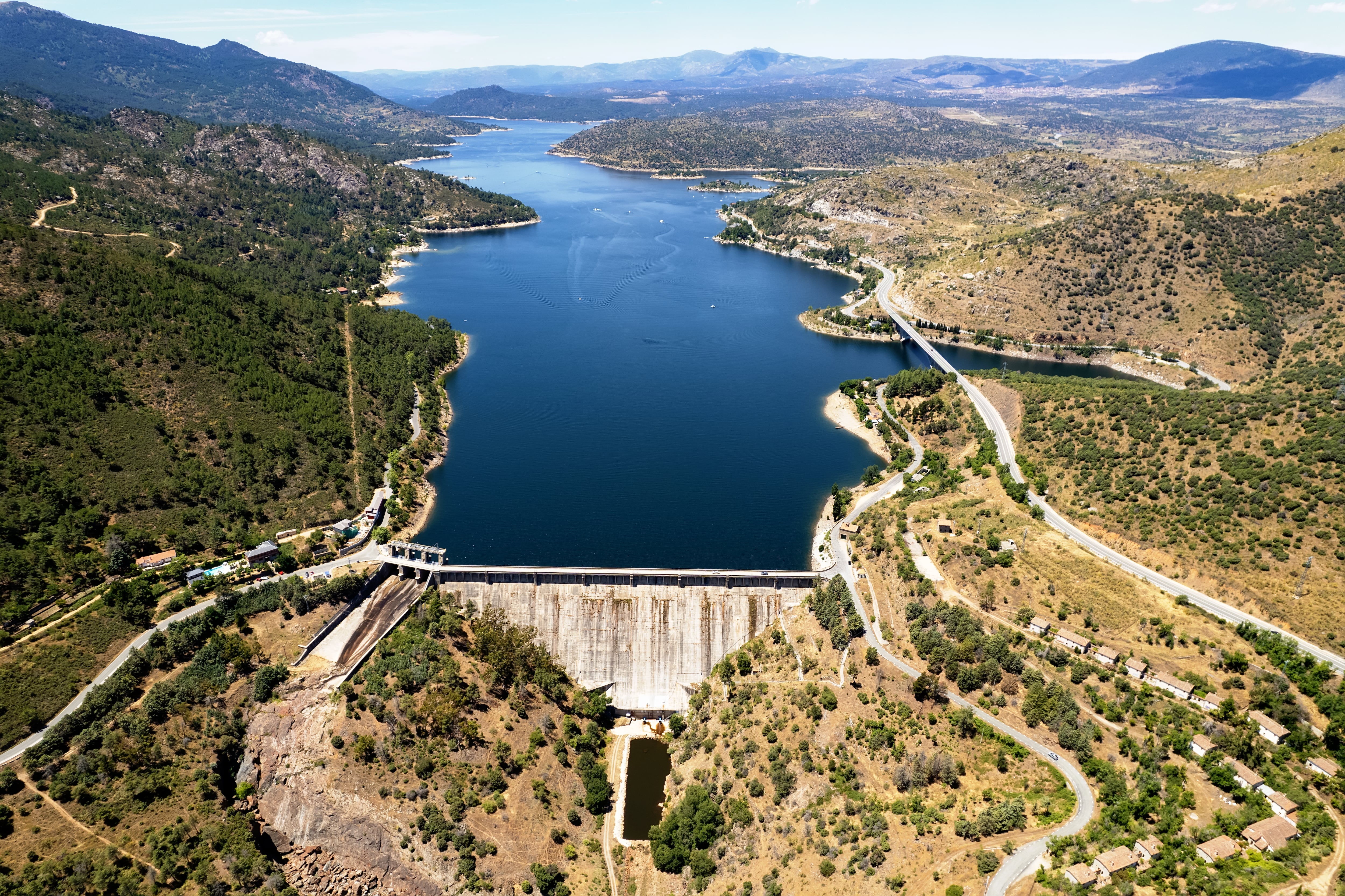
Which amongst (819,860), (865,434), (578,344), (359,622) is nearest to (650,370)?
(578,344)

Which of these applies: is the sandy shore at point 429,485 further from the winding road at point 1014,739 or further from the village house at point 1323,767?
the village house at point 1323,767

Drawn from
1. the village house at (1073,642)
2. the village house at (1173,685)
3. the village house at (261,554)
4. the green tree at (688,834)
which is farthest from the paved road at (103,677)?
the village house at (1173,685)

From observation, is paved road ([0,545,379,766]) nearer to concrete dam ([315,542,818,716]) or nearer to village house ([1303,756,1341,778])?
concrete dam ([315,542,818,716])

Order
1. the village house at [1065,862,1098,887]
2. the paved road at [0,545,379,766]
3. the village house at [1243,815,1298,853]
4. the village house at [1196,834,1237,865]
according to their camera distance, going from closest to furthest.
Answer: the village house at [1065,862,1098,887] → the village house at [1196,834,1237,865] → the village house at [1243,815,1298,853] → the paved road at [0,545,379,766]

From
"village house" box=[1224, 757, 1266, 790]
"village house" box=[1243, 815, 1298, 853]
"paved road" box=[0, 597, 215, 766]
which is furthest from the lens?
"paved road" box=[0, 597, 215, 766]

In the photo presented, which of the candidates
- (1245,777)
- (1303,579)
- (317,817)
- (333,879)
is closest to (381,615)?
(317,817)

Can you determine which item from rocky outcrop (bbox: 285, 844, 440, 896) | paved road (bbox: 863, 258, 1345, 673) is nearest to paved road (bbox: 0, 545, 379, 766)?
rocky outcrop (bbox: 285, 844, 440, 896)
